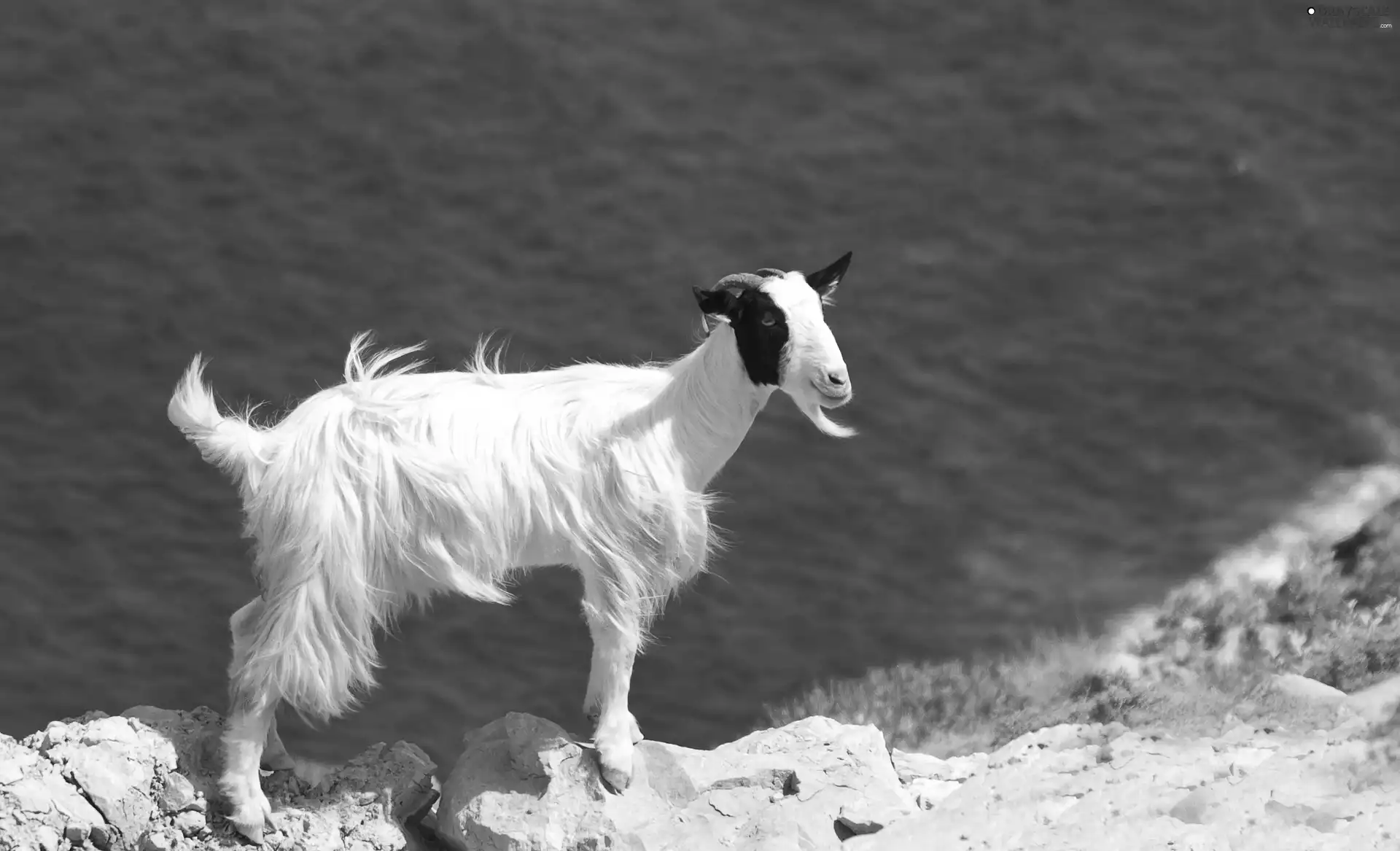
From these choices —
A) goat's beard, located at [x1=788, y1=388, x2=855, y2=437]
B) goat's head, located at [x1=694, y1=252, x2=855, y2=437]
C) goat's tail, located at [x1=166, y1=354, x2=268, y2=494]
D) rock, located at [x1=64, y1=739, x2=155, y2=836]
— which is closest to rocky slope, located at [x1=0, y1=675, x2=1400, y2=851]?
rock, located at [x1=64, y1=739, x2=155, y2=836]

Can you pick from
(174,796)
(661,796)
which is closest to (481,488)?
(661,796)

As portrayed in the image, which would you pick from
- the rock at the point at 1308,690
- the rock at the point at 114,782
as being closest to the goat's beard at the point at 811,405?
the rock at the point at 1308,690

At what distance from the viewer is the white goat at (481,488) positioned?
7914 millimetres

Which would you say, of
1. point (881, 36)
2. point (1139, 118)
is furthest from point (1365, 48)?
point (881, 36)

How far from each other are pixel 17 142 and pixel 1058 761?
901cm

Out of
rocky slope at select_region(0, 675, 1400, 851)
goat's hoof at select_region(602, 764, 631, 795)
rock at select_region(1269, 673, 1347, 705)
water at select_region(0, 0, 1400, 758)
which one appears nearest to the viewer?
rocky slope at select_region(0, 675, 1400, 851)

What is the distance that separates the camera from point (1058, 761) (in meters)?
8.79

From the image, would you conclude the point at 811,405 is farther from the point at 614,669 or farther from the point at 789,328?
the point at 614,669

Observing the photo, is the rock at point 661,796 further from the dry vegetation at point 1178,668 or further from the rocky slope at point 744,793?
the dry vegetation at point 1178,668

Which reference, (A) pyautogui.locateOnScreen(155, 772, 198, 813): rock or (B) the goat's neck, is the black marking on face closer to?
(B) the goat's neck

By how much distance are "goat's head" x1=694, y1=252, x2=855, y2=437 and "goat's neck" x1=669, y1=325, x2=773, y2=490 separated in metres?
0.17

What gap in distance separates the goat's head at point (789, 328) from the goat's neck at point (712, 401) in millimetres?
174

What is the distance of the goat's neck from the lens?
8234mm

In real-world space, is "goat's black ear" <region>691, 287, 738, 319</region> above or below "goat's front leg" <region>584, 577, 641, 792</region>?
above
